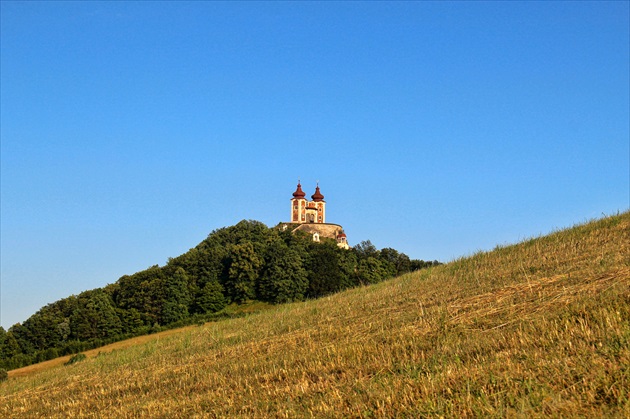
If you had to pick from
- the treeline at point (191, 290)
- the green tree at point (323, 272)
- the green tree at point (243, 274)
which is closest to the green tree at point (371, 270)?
the treeline at point (191, 290)

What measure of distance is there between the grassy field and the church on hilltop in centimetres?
12510

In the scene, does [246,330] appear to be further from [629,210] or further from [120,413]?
[629,210]

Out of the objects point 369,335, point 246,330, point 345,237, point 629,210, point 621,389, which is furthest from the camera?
point 345,237

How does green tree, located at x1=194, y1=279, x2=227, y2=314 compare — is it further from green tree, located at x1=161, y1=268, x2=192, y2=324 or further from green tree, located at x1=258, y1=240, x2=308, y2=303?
green tree, located at x1=258, y1=240, x2=308, y2=303

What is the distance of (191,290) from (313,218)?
83.7 meters

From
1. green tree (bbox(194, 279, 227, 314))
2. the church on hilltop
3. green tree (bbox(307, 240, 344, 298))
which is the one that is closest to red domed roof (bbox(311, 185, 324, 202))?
the church on hilltop

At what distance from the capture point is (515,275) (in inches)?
731

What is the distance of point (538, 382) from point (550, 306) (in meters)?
5.12

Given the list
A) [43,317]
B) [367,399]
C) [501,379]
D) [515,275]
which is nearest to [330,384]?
[367,399]

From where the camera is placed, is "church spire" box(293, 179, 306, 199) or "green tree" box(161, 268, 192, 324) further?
"church spire" box(293, 179, 306, 199)

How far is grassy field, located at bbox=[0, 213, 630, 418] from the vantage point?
26.2ft

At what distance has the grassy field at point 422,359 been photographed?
26.2 feet

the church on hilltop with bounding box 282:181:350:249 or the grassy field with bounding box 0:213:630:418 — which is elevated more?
the church on hilltop with bounding box 282:181:350:249

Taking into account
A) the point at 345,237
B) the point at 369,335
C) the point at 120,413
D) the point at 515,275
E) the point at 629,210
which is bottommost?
the point at 120,413
